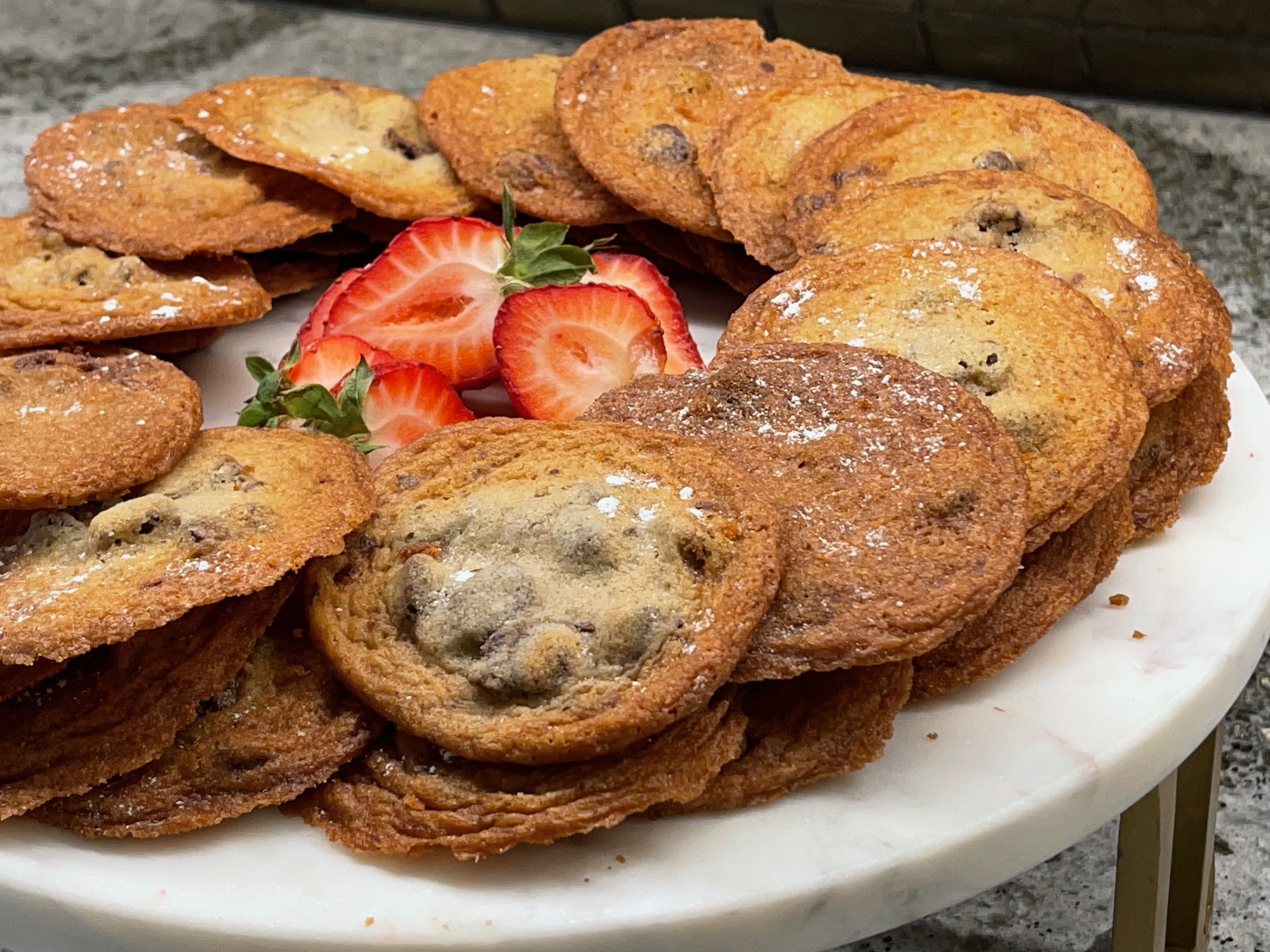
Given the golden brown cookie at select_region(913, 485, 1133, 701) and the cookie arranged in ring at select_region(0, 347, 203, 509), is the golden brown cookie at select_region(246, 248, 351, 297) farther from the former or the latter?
the golden brown cookie at select_region(913, 485, 1133, 701)

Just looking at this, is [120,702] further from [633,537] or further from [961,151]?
[961,151]

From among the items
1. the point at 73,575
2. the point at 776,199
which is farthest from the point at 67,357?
the point at 776,199

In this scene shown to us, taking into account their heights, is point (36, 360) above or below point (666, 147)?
below

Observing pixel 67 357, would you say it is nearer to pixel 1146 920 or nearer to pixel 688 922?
pixel 688 922

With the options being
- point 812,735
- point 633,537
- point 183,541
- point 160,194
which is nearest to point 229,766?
point 183,541

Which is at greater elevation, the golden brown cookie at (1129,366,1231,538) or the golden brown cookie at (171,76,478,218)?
the golden brown cookie at (1129,366,1231,538)

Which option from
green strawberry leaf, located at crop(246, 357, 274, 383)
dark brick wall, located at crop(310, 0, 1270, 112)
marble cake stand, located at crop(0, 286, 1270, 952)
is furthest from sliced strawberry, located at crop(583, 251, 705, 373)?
dark brick wall, located at crop(310, 0, 1270, 112)
